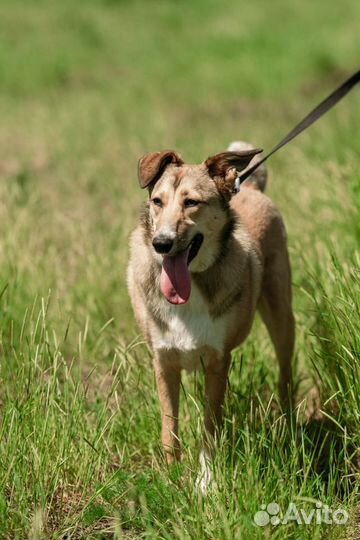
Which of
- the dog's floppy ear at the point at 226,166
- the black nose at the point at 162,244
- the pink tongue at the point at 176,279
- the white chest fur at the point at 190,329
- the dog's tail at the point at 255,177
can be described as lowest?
the white chest fur at the point at 190,329

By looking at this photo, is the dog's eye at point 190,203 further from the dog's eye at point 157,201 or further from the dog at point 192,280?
the dog's eye at point 157,201

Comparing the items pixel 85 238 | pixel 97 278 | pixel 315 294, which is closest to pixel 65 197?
pixel 85 238

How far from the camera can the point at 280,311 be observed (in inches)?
213

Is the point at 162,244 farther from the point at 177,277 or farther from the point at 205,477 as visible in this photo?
the point at 205,477

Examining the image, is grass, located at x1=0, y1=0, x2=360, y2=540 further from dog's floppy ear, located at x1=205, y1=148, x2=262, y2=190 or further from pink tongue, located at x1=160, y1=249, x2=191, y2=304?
dog's floppy ear, located at x1=205, y1=148, x2=262, y2=190

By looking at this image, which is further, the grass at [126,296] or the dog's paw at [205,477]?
the grass at [126,296]

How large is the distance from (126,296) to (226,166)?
2451 millimetres

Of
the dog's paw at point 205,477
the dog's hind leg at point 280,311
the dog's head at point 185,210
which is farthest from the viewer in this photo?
the dog's hind leg at point 280,311

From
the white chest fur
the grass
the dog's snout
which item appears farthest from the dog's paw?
the dog's snout

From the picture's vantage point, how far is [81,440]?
4.41 m

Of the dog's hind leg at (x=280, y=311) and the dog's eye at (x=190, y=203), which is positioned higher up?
the dog's eye at (x=190, y=203)

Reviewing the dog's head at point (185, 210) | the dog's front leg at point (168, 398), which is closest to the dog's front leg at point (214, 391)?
the dog's front leg at point (168, 398)

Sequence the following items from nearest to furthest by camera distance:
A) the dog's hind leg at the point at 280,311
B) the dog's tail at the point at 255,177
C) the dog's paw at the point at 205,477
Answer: the dog's paw at the point at 205,477
the dog's hind leg at the point at 280,311
the dog's tail at the point at 255,177

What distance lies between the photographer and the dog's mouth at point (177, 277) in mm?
4352
